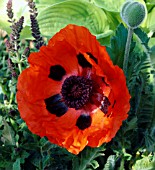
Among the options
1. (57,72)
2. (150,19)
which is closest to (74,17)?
(150,19)

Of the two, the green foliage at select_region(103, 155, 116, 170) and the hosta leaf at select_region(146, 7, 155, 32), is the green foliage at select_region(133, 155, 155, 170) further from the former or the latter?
the hosta leaf at select_region(146, 7, 155, 32)

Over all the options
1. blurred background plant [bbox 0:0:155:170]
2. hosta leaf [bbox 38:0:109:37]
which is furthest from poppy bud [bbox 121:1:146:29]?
hosta leaf [bbox 38:0:109:37]

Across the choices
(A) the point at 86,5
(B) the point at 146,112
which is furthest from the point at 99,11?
(B) the point at 146,112

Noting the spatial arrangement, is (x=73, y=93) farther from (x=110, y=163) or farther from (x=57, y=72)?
(x=110, y=163)

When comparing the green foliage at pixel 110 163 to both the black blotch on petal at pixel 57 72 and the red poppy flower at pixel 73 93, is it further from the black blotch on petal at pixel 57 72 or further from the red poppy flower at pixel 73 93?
the black blotch on petal at pixel 57 72

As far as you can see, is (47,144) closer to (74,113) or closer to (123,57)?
(74,113)

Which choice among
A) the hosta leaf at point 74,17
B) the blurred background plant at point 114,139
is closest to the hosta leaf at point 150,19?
the hosta leaf at point 74,17

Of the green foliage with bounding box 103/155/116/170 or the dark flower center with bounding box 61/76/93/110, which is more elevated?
the dark flower center with bounding box 61/76/93/110
